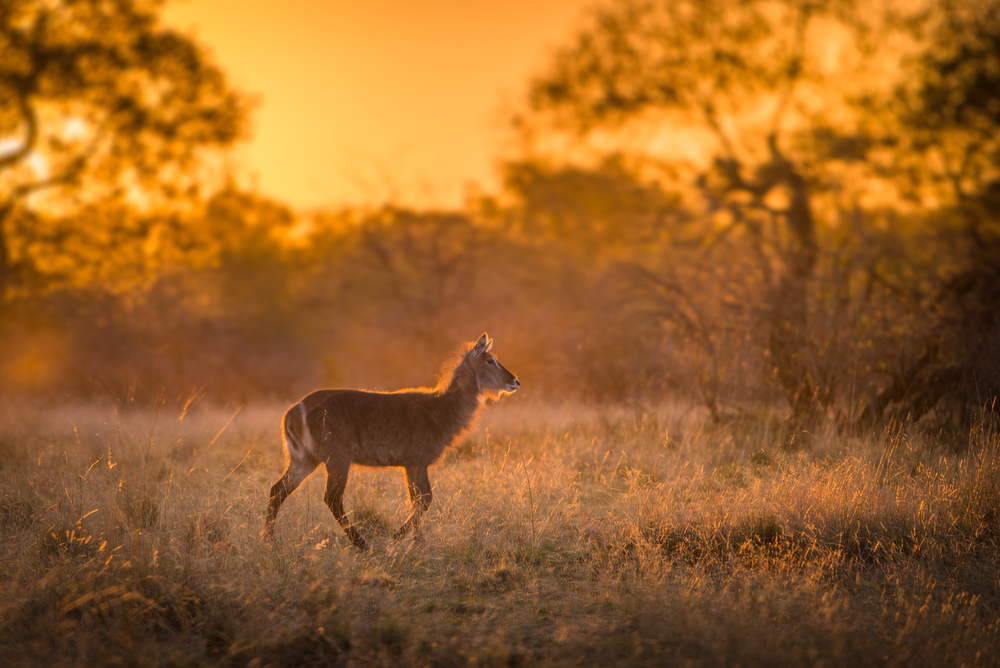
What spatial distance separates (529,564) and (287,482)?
2.24 m

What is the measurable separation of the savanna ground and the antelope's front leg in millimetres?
147

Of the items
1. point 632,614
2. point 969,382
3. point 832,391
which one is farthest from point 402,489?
point 969,382

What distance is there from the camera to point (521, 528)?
6062mm

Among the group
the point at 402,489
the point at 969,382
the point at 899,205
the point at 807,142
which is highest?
the point at 807,142

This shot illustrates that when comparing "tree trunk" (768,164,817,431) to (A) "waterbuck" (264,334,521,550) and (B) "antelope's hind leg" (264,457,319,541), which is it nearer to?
(A) "waterbuck" (264,334,521,550)

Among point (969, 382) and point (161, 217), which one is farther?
point (161, 217)

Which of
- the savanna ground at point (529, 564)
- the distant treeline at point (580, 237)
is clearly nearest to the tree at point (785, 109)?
the distant treeline at point (580, 237)

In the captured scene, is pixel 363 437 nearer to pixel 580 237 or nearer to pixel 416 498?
pixel 416 498

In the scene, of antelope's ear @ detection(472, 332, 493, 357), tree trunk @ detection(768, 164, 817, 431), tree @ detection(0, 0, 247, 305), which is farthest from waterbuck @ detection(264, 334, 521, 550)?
tree @ detection(0, 0, 247, 305)

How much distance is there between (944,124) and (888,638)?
1635 cm

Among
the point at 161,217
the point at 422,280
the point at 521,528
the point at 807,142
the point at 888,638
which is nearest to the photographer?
the point at 888,638

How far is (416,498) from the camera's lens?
6.34 metres

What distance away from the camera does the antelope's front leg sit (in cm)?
609

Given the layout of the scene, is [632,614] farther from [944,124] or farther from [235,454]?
[944,124]
